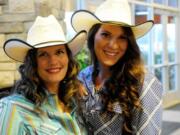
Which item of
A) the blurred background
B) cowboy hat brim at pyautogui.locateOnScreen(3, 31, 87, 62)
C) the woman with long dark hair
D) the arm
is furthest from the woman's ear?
the blurred background

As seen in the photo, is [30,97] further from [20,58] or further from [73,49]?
[73,49]

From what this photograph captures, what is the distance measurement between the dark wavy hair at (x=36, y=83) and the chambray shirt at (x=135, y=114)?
10cm

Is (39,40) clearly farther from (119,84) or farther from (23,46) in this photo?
(119,84)

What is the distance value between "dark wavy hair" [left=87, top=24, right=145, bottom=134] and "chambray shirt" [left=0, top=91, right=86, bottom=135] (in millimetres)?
291

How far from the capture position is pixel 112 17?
1.88 meters

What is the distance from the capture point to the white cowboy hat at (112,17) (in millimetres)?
1878

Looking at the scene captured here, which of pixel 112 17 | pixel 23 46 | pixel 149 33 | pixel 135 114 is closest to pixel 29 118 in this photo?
pixel 23 46

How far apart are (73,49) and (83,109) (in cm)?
27

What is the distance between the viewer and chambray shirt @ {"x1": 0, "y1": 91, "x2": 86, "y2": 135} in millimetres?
1529

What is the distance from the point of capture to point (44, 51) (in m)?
1.69

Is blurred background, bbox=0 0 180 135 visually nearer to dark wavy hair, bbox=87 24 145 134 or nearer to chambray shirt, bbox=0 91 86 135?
dark wavy hair, bbox=87 24 145 134

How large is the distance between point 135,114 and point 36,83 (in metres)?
0.47

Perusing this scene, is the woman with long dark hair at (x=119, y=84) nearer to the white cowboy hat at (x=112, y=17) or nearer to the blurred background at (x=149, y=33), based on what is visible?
the white cowboy hat at (x=112, y=17)

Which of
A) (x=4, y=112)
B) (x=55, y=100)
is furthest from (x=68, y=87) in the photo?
(x=4, y=112)
